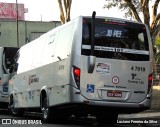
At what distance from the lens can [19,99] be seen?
17625mm

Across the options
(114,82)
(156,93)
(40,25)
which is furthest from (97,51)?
(40,25)

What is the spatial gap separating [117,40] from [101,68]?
93cm

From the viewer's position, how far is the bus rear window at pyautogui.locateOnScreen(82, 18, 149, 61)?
1171cm

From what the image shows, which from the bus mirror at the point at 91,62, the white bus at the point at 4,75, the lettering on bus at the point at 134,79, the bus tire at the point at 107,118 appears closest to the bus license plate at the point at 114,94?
the lettering on bus at the point at 134,79

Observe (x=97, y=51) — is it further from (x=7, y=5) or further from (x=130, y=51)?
(x=7, y=5)

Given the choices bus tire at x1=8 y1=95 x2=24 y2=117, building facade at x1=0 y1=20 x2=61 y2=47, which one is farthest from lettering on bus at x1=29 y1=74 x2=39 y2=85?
building facade at x1=0 y1=20 x2=61 y2=47

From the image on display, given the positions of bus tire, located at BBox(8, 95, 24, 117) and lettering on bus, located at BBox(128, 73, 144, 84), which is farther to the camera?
bus tire, located at BBox(8, 95, 24, 117)

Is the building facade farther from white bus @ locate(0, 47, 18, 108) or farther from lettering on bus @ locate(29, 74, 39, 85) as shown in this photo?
lettering on bus @ locate(29, 74, 39, 85)

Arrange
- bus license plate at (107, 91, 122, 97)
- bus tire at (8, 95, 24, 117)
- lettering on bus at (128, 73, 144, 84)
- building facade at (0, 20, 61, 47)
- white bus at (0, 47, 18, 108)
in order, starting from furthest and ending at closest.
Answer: building facade at (0, 20, 61, 47), white bus at (0, 47, 18, 108), bus tire at (8, 95, 24, 117), lettering on bus at (128, 73, 144, 84), bus license plate at (107, 91, 122, 97)

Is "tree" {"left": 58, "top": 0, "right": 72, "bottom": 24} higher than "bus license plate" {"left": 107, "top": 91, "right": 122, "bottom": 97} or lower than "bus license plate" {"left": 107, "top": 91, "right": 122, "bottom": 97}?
higher

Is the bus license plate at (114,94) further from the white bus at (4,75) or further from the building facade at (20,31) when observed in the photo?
the building facade at (20,31)

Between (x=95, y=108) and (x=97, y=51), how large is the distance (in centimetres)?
147

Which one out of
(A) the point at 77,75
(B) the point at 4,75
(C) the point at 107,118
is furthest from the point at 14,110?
(A) the point at 77,75

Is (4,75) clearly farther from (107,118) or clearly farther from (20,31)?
(20,31)
